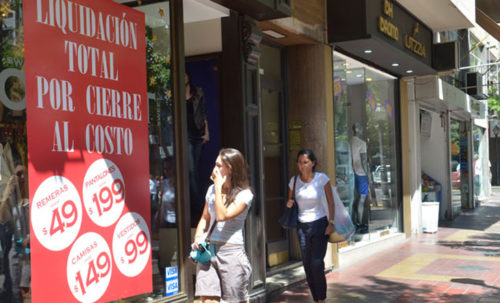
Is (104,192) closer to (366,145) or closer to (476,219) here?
(366,145)

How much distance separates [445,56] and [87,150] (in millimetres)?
10026

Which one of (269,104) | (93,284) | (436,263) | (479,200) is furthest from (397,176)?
(479,200)

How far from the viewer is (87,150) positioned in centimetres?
491

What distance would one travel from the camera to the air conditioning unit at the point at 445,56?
12852 millimetres

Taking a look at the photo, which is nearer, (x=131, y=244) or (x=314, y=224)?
(x=131, y=244)

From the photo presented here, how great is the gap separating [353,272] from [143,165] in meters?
4.88

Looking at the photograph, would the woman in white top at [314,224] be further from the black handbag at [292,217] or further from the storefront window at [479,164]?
the storefront window at [479,164]

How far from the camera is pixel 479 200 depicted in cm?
2400

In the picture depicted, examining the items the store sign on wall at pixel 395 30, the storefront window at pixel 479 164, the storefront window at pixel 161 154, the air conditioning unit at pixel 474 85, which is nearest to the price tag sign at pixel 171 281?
the storefront window at pixel 161 154

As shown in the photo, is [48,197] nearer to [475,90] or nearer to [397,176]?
[397,176]

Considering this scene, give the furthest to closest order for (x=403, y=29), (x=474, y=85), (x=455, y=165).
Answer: (x=474, y=85) → (x=455, y=165) → (x=403, y=29)

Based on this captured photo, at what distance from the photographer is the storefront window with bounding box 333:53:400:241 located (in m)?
10.5

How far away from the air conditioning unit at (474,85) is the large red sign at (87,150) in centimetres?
1656

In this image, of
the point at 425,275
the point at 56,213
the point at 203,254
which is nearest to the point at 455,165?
the point at 425,275
